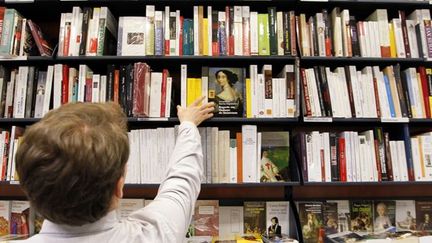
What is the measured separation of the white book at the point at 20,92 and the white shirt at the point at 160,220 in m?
1.02

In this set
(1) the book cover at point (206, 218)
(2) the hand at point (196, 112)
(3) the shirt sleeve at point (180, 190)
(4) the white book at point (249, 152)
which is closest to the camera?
(3) the shirt sleeve at point (180, 190)

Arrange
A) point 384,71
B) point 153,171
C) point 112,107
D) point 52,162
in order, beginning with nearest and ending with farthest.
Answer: point 52,162 → point 112,107 → point 153,171 → point 384,71

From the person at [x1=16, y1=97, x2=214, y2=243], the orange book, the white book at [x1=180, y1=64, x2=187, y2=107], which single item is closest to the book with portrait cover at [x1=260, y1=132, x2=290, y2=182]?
the orange book

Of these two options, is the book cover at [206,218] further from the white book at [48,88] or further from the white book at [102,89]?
the white book at [48,88]

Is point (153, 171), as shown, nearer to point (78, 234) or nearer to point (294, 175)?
point (294, 175)

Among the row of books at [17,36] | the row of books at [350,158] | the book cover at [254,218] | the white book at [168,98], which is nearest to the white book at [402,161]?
the row of books at [350,158]

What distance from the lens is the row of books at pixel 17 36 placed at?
5.58 feet

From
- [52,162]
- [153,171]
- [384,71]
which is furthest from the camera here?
[384,71]

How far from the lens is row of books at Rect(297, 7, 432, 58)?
5.74 ft

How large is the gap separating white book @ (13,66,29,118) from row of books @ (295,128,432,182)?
1.44 m

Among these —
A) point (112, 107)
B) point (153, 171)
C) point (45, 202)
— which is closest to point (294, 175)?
point (153, 171)

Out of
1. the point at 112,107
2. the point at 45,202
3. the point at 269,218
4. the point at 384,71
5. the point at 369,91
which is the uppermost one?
→ the point at 384,71

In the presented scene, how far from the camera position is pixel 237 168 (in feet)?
5.47

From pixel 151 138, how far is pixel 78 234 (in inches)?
36.7
